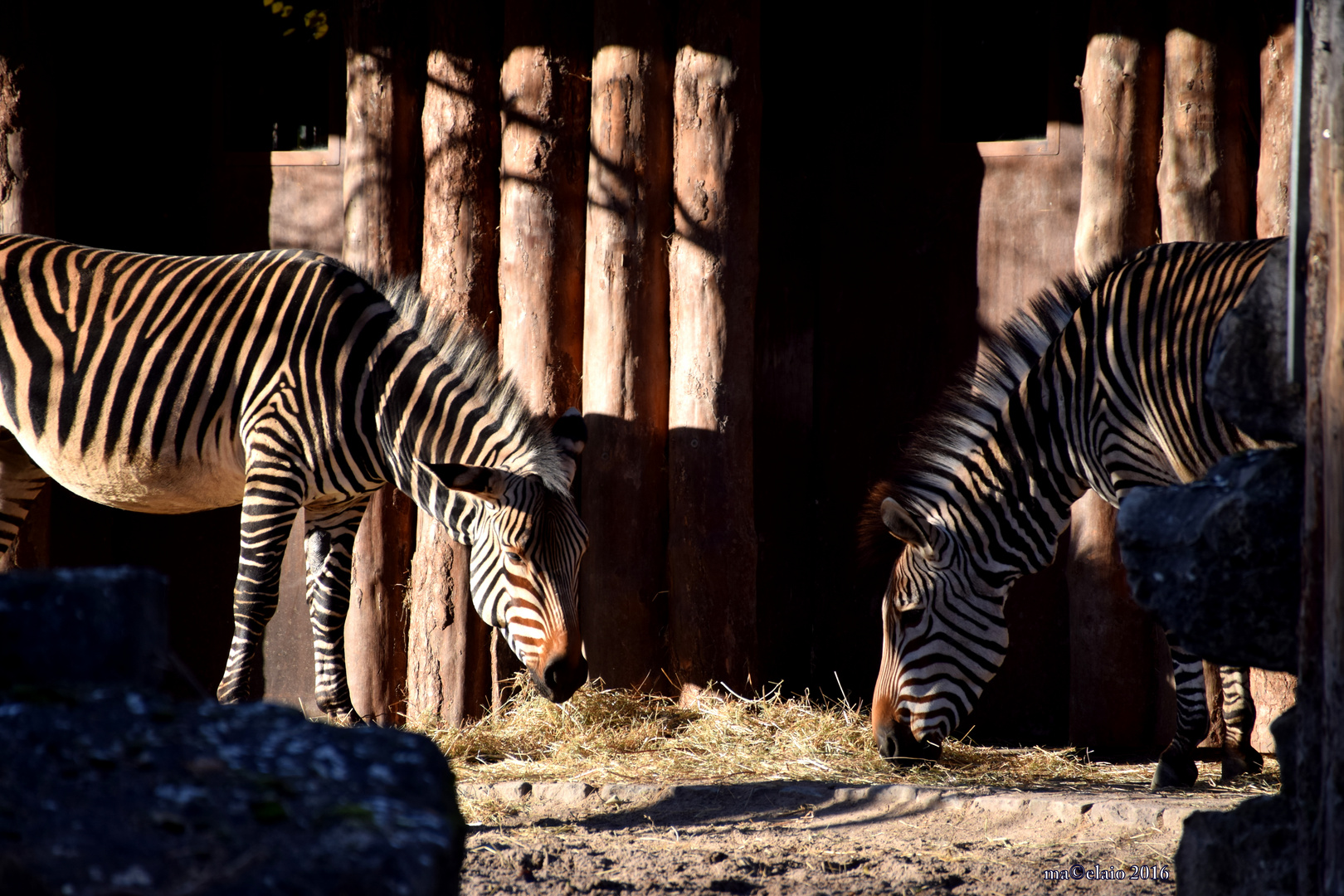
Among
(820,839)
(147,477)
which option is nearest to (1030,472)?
(820,839)

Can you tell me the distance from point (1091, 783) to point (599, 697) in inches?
84.7

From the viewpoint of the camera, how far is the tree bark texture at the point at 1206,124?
17.1 feet

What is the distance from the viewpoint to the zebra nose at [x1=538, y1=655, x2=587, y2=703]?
4.73 meters

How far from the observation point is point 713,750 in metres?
5.21

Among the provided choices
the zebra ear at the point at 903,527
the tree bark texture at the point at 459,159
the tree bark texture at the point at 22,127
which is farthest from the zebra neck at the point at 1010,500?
the tree bark texture at the point at 22,127

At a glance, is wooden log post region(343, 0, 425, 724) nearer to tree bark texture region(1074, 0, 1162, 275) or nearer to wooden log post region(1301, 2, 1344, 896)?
tree bark texture region(1074, 0, 1162, 275)

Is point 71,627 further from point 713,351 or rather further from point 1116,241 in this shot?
point 1116,241

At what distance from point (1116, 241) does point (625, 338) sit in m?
2.25

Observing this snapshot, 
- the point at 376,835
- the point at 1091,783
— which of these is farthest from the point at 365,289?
the point at 376,835

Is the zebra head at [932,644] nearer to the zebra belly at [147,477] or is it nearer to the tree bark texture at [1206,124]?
the tree bark texture at [1206,124]

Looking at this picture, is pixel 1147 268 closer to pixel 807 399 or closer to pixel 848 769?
pixel 807 399

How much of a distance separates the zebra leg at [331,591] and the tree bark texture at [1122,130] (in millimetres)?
3528

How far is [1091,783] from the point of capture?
4.81 metres

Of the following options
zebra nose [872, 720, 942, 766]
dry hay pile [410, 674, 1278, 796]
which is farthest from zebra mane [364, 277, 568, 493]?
zebra nose [872, 720, 942, 766]
